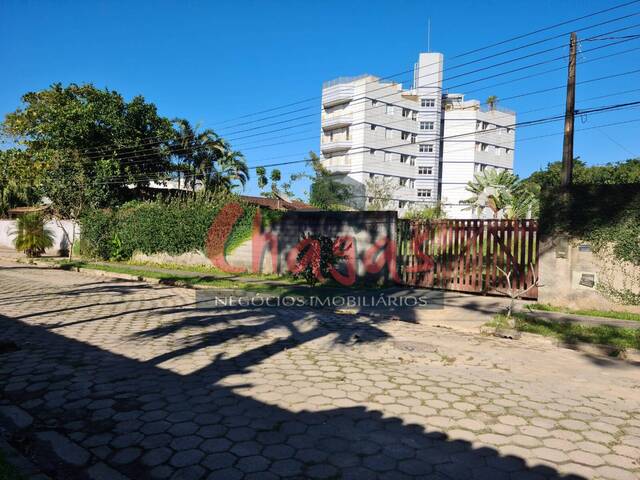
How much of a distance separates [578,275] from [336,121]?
44.7m

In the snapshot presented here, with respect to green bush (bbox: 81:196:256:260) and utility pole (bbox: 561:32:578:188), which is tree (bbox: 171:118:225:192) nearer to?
green bush (bbox: 81:196:256:260)

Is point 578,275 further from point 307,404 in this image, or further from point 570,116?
point 307,404

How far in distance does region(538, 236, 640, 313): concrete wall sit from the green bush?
995 cm

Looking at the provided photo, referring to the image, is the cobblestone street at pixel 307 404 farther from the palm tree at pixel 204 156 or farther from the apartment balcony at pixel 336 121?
the apartment balcony at pixel 336 121

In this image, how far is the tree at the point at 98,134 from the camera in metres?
26.1

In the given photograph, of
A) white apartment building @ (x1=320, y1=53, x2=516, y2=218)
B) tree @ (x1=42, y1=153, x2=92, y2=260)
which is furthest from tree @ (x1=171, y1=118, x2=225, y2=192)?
white apartment building @ (x1=320, y1=53, x2=516, y2=218)

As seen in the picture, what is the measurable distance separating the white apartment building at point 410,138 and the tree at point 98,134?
24.0 m

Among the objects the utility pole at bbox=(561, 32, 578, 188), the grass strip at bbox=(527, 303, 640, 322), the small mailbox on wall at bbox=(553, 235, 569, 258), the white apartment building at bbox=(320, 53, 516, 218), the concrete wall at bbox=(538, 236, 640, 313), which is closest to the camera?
the grass strip at bbox=(527, 303, 640, 322)

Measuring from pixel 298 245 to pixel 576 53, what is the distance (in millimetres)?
9902

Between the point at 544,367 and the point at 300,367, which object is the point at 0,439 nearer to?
the point at 300,367

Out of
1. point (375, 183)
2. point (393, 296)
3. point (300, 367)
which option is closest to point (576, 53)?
point (393, 296)

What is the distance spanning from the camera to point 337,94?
51250mm

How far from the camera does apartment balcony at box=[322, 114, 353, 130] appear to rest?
165 ft

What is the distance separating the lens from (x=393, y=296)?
35.6ft
